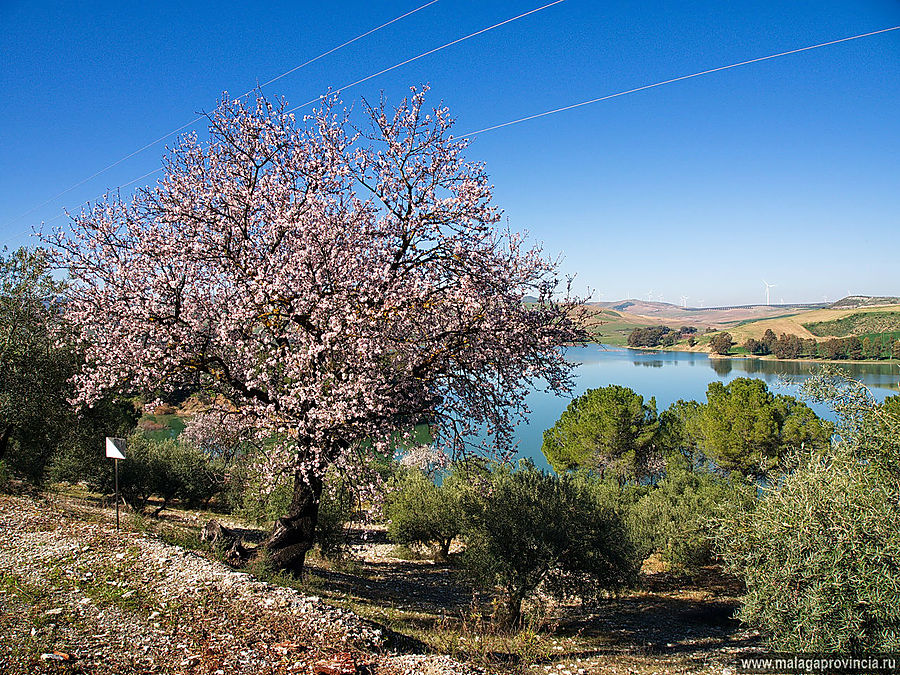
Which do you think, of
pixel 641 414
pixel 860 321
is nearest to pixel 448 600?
pixel 641 414

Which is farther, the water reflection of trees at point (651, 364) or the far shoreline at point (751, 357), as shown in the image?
the water reflection of trees at point (651, 364)

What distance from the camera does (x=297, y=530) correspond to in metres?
9.92

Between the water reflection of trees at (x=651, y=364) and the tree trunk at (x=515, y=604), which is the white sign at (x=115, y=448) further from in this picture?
the water reflection of trees at (x=651, y=364)

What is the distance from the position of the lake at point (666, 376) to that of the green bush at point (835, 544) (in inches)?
1604

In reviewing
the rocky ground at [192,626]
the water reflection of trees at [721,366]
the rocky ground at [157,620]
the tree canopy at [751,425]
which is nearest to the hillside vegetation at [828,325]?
the water reflection of trees at [721,366]

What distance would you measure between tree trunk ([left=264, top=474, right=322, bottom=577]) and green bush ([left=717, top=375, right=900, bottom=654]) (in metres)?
7.21

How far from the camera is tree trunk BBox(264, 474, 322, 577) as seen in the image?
9.65m

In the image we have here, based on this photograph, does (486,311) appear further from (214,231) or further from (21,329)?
(21,329)

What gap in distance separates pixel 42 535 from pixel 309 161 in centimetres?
775

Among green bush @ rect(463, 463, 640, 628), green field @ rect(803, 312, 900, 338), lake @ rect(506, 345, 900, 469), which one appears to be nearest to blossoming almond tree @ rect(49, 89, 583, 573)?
green bush @ rect(463, 463, 640, 628)

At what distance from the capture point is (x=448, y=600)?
553 inches

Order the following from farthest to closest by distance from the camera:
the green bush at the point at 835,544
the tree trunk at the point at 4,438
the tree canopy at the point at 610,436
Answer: the tree canopy at the point at 610,436
the tree trunk at the point at 4,438
the green bush at the point at 835,544

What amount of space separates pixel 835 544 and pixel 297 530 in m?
8.68

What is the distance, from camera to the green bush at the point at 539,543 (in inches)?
468
